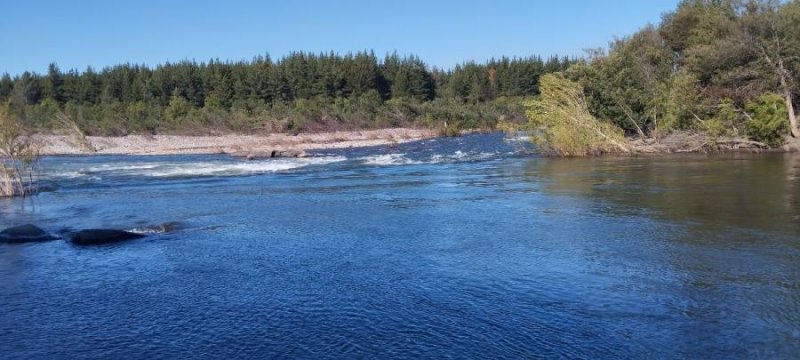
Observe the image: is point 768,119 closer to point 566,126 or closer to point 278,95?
point 566,126

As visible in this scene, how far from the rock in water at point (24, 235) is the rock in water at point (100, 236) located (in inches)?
34.3

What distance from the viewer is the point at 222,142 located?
232 feet

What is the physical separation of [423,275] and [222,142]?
6139 cm

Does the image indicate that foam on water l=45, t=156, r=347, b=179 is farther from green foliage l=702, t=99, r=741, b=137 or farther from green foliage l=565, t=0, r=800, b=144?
green foliage l=702, t=99, r=741, b=137

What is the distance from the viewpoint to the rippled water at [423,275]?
364 inches

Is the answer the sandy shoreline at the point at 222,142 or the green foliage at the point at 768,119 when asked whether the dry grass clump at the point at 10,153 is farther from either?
the green foliage at the point at 768,119

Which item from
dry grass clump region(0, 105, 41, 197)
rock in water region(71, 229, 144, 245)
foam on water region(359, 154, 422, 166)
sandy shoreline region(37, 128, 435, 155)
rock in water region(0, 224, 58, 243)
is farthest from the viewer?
sandy shoreline region(37, 128, 435, 155)

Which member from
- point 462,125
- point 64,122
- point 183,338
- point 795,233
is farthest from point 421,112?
point 183,338

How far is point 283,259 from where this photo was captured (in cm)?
1441

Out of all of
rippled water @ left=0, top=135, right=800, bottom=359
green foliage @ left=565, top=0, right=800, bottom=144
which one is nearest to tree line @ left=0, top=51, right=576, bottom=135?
green foliage @ left=565, top=0, right=800, bottom=144

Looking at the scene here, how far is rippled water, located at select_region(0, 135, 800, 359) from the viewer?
923 centimetres

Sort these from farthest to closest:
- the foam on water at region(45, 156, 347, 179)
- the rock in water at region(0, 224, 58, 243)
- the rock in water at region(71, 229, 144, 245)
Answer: the foam on water at region(45, 156, 347, 179) → the rock in water at region(0, 224, 58, 243) → the rock in water at region(71, 229, 144, 245)

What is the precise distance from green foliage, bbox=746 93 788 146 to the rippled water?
588 inches

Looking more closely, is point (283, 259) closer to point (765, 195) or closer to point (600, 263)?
point (600, 263)
